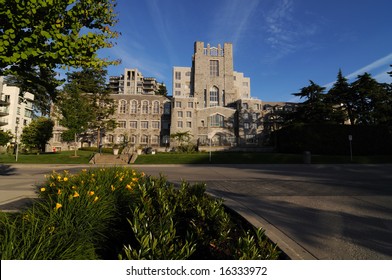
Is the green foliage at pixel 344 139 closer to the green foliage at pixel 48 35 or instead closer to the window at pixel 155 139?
the window at pixel 155 139

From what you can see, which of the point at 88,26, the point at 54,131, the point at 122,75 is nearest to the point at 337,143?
the point at 88,26

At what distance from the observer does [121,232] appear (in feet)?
10.9

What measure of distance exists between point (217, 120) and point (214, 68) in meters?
25.0

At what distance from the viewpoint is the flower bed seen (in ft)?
7.32

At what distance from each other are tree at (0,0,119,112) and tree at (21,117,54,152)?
185 feet

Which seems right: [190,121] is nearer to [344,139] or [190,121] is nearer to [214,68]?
[214,68]

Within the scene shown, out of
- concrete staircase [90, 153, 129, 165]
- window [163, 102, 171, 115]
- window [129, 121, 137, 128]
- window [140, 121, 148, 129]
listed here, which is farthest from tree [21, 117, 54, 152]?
concrete staircase [90, 153, 129, 165]

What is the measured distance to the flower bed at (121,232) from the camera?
2.23m

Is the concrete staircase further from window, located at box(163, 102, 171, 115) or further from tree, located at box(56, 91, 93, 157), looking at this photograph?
window, located at box(163, 102, 171, 115)

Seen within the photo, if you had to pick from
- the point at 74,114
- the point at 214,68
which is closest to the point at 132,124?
the point at 74,114

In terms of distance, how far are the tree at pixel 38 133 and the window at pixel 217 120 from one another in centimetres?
4116
